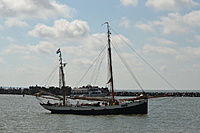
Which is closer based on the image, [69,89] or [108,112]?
[108,112]

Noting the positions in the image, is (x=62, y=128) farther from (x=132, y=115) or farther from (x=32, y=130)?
(x=132, y=115)

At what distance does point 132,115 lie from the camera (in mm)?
55500

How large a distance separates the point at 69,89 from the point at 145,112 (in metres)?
136

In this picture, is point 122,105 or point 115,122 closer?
point 115,122

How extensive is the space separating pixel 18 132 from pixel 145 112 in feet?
86.2

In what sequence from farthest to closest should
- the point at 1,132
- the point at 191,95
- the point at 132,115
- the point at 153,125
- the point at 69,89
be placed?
the point at 69,89
the point at 191,95
the point at 132,115
the point at 153,125
the point at 1,132

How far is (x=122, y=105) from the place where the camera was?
56.0m

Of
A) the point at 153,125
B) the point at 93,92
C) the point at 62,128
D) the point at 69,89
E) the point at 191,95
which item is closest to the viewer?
the point at 62,128

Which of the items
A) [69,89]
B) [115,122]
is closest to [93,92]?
[69,89]

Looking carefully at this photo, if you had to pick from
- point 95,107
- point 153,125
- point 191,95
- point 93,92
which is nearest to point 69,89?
point 93,92

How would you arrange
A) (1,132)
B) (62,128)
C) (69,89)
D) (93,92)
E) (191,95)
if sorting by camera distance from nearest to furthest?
(1,132), (62,128), (93,92), (191,95), (69,89)

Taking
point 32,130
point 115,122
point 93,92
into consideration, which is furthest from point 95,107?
point 93,92

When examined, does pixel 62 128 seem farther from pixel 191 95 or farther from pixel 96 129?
pixel 191 95

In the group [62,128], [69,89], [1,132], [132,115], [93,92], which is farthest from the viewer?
[69,89]
